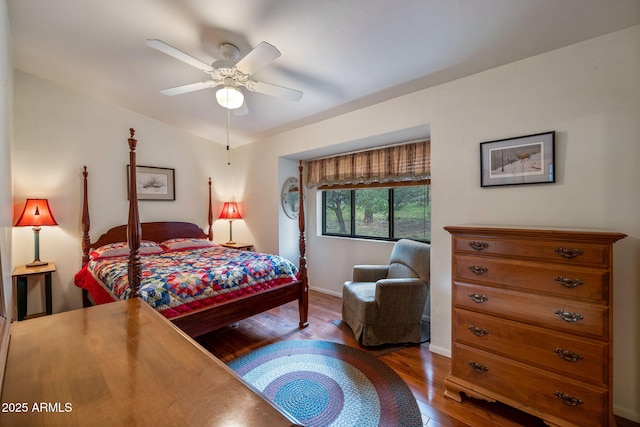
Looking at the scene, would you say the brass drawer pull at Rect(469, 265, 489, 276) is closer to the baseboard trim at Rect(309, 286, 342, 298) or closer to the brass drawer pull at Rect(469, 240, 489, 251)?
the brass drawer pull at Rect(469, 240, 489, 251)

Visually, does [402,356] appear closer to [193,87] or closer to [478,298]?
[478,298]

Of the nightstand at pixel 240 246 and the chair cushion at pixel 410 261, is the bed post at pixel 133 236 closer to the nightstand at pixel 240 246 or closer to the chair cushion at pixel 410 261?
the chair cushion at pixel 410 261

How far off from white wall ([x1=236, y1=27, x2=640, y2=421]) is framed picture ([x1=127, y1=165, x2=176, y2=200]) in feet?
10.3

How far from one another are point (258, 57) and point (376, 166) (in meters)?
2.00

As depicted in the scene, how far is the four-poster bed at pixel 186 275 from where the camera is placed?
184 cm

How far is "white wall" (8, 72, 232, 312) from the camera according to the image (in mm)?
3152

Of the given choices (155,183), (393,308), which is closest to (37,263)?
(155,183)

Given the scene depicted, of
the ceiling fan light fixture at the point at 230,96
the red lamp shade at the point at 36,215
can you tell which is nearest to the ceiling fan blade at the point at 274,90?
the ceiling fan light fixture at the point at 230,96

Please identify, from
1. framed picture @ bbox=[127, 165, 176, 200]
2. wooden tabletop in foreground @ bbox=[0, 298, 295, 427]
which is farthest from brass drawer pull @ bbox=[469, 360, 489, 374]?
framed picture @ bbox=[127, 165, 176, 200]

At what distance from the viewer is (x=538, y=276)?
1.59 metres

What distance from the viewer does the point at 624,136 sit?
170 centimetres

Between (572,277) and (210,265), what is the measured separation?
277 centimetres

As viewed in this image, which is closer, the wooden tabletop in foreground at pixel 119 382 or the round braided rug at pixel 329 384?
the wooden tabletop in foreground at pixel 119 382

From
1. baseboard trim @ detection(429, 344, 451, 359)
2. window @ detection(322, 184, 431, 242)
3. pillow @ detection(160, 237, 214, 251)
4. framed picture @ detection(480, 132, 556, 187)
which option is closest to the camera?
framed picture @ detection(480, 132, 556, 187)
